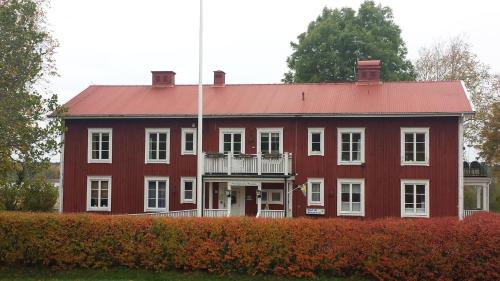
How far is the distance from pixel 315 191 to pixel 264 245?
13.3m

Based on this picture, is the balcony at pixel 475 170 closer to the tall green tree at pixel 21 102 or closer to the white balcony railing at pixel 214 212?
the white balcony railing at pixel 214 212

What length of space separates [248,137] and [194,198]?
4.18 metres

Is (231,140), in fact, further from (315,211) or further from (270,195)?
(315,211)

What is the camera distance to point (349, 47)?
49469 millimetres

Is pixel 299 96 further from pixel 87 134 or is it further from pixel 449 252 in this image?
pixel 449 252

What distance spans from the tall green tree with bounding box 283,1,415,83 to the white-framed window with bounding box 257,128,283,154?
2055cm

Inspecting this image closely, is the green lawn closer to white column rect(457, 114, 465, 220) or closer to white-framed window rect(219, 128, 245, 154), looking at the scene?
white column rect(457, 114, 465, 220)

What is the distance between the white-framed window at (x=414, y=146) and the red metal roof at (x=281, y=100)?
1.14 m


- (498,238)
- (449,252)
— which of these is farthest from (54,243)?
(498,238)

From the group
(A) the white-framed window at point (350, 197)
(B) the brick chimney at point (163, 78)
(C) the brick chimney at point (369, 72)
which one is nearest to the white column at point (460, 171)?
(A) the white-framed window at point (350, 197)

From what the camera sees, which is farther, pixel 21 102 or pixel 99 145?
pixel 99 145

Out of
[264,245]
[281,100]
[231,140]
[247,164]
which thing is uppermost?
[281,100]

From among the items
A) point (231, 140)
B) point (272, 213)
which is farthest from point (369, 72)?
point (272, 213)

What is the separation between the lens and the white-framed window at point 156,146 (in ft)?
103
